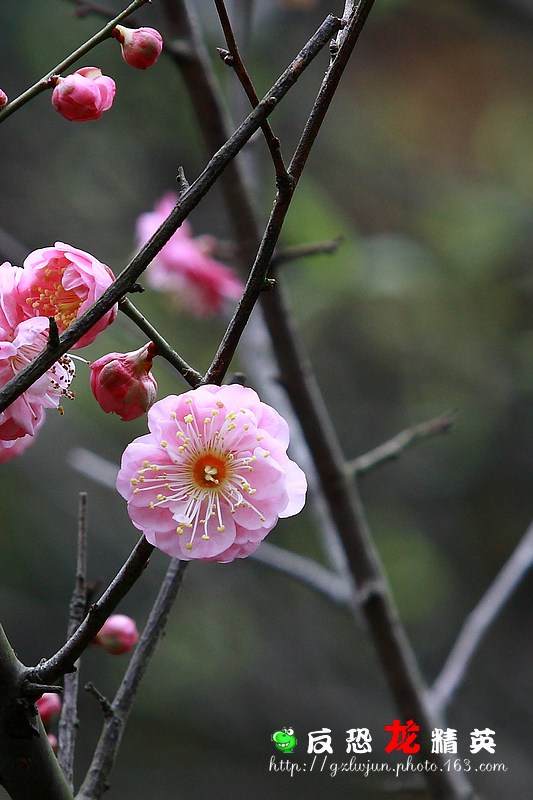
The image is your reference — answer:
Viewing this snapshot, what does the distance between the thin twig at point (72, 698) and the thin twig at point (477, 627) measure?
1.84ft

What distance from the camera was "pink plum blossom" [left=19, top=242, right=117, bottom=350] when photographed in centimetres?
37

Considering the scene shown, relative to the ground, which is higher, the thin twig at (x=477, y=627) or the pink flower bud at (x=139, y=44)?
the thin twig at (x=477, y=627)

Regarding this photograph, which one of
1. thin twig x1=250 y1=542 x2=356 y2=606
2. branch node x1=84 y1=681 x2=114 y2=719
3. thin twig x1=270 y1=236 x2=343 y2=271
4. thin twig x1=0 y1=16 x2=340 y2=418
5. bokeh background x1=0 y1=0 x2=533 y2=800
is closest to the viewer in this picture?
thin twig x1=0 y1=16 x2=340 y2=418

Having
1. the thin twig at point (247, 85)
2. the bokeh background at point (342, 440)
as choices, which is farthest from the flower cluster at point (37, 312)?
the bokeh background at point (342, 440)

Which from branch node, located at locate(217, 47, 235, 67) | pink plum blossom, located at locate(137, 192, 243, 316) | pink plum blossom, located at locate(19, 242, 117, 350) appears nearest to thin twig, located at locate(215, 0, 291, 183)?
branch node, located at locate(217, 47, 235, 67)

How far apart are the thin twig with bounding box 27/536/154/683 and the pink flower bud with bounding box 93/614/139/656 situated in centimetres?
18

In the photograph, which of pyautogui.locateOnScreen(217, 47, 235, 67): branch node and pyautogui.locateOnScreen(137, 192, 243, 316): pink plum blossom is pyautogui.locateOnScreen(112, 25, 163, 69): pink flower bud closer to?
pyautogui.locateOnScreen(217, 47, 235, 67): branch node

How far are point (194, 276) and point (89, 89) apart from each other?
0.96 metres

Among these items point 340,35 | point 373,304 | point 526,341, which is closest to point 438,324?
point 373,304

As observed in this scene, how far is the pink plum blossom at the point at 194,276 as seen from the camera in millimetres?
1350

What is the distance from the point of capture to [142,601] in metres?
2.34

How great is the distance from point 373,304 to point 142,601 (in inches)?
50.3

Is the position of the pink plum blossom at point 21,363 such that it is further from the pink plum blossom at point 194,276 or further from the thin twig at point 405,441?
the pink plum blossom at point 194,276

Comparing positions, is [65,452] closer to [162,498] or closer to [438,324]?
[438,324]
